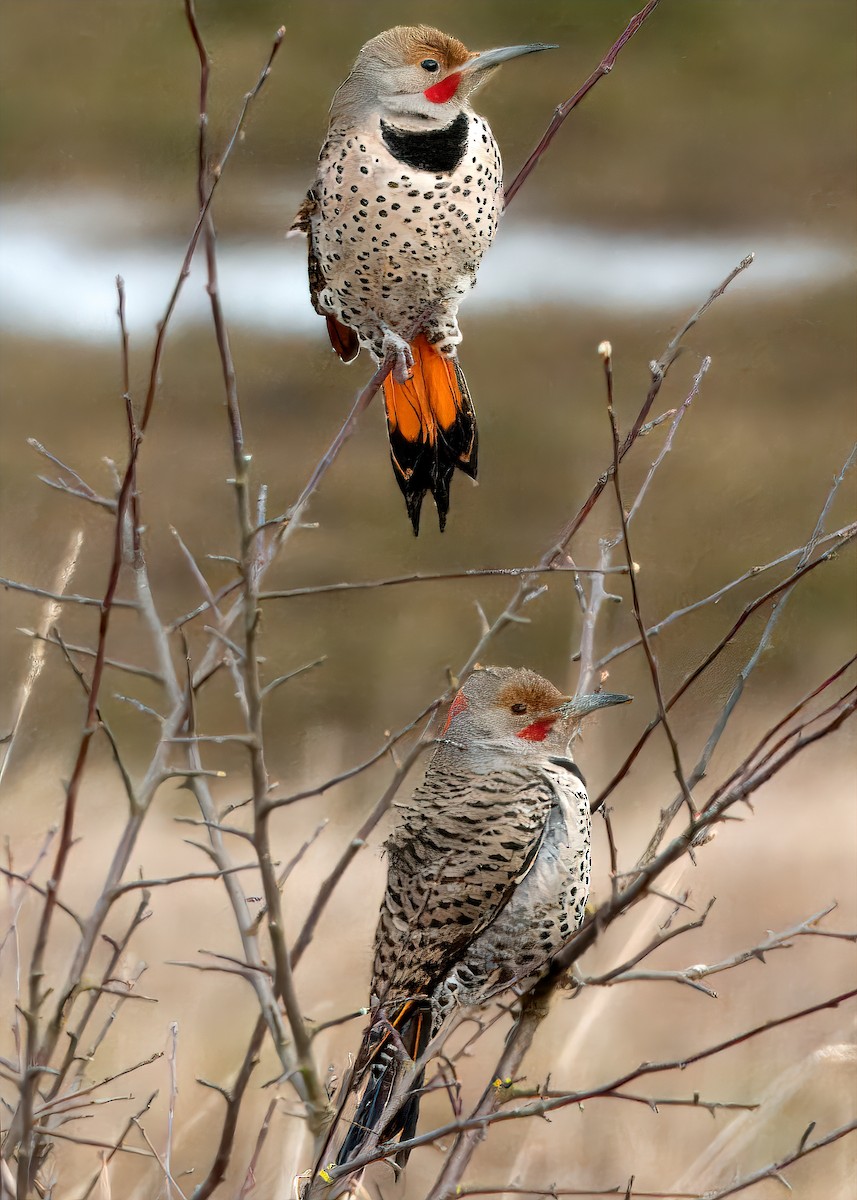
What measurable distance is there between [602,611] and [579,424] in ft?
1.12

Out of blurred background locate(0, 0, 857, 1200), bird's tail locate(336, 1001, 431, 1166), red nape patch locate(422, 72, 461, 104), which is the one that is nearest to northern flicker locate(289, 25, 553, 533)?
red nape patch locate(422, 72, 461, 104)

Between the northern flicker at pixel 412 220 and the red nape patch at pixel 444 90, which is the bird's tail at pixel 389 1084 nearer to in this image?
the northern flicker at pixel 412 220

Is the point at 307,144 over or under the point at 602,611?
over

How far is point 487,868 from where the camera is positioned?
1.52m

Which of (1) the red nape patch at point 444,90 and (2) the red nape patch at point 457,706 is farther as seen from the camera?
(2) the red nape patch at point 457,706

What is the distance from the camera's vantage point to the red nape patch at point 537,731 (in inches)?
63.9

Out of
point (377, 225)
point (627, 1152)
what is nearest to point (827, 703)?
point (627, 1152)

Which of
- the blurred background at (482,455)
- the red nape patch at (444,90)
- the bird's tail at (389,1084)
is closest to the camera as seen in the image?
the bird's tail at (389,1084)

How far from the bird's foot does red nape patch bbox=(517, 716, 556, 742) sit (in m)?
0.49

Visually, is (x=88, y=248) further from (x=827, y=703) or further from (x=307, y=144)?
(x=827, y=703)

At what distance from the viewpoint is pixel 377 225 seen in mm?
1493

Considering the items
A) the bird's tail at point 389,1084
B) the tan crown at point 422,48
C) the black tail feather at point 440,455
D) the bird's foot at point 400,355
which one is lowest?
the bird's tail at point 389,1084

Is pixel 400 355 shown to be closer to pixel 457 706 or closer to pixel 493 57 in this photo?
pixel 493 57

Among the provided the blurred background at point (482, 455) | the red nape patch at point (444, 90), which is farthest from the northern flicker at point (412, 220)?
the blurred background at point (482, 455)
